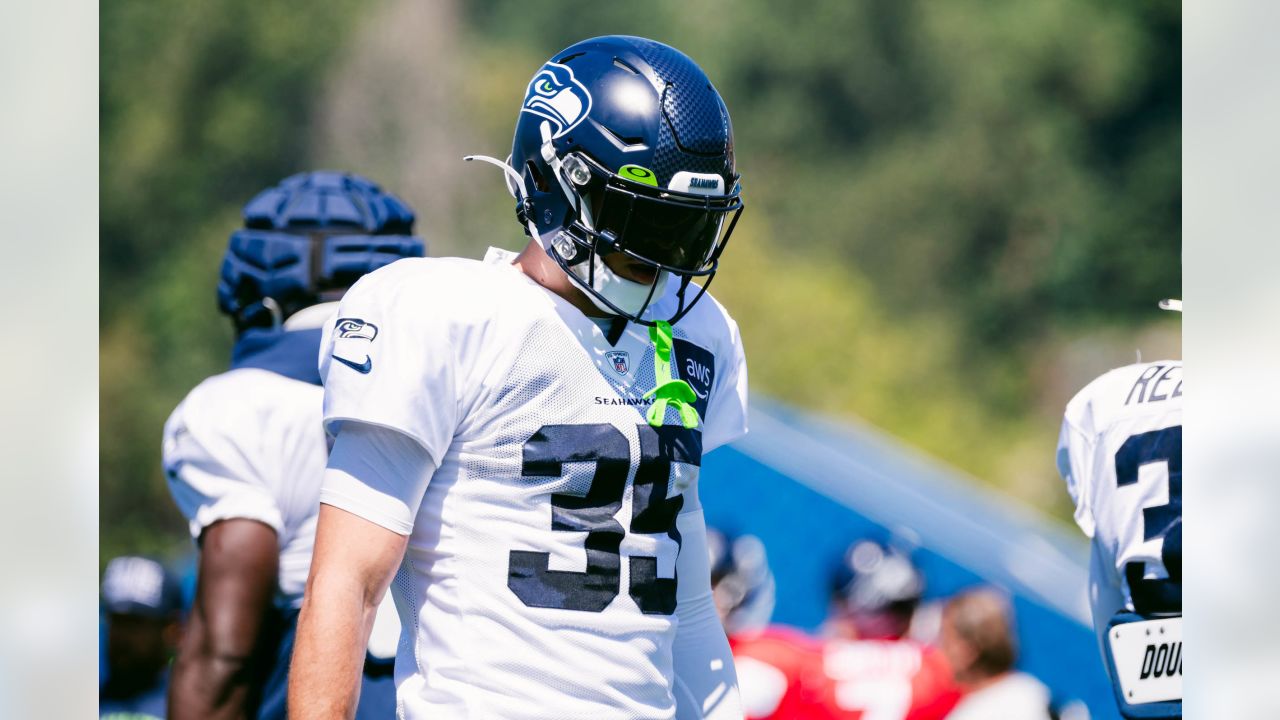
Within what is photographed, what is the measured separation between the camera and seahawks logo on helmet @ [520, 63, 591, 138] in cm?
146

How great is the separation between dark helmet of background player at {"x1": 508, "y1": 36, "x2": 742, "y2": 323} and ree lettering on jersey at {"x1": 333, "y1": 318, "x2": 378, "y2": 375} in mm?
234

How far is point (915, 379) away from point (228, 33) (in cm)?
397

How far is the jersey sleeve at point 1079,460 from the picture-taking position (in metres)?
2.44

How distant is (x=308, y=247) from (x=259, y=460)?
0.47 meters

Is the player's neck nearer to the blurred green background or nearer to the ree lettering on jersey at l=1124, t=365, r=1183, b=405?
the ree lettering on jersey at l=1124, t=365, r=1183, b=405

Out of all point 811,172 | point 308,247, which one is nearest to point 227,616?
point 308,247

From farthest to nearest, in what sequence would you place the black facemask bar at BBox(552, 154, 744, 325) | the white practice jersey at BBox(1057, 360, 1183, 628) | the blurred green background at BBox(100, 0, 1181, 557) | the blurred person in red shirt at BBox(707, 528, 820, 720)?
the blurred green background at BBox(100, 0, 1181, 557)
the blurred person in red shirt at BBox(707, 528, 820, 720)
the white practice jersey at BBox(1057, 360, 1183, 628)
the black facemask bar at BBox(552, 154, 744, 325)

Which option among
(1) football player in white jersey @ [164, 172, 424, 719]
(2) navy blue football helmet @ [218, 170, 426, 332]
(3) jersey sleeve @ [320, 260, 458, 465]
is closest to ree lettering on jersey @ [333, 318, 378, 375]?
(3) jersey sleeve @ [320, 260, 458, 465]

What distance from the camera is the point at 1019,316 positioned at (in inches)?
268

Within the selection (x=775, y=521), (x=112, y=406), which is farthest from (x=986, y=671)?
(x=112, y=406)

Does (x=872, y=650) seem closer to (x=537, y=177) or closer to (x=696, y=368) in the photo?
(x=696, y=368)

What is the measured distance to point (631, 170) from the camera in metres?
1.42

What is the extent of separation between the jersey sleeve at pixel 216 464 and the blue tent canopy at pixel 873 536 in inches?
78.1
